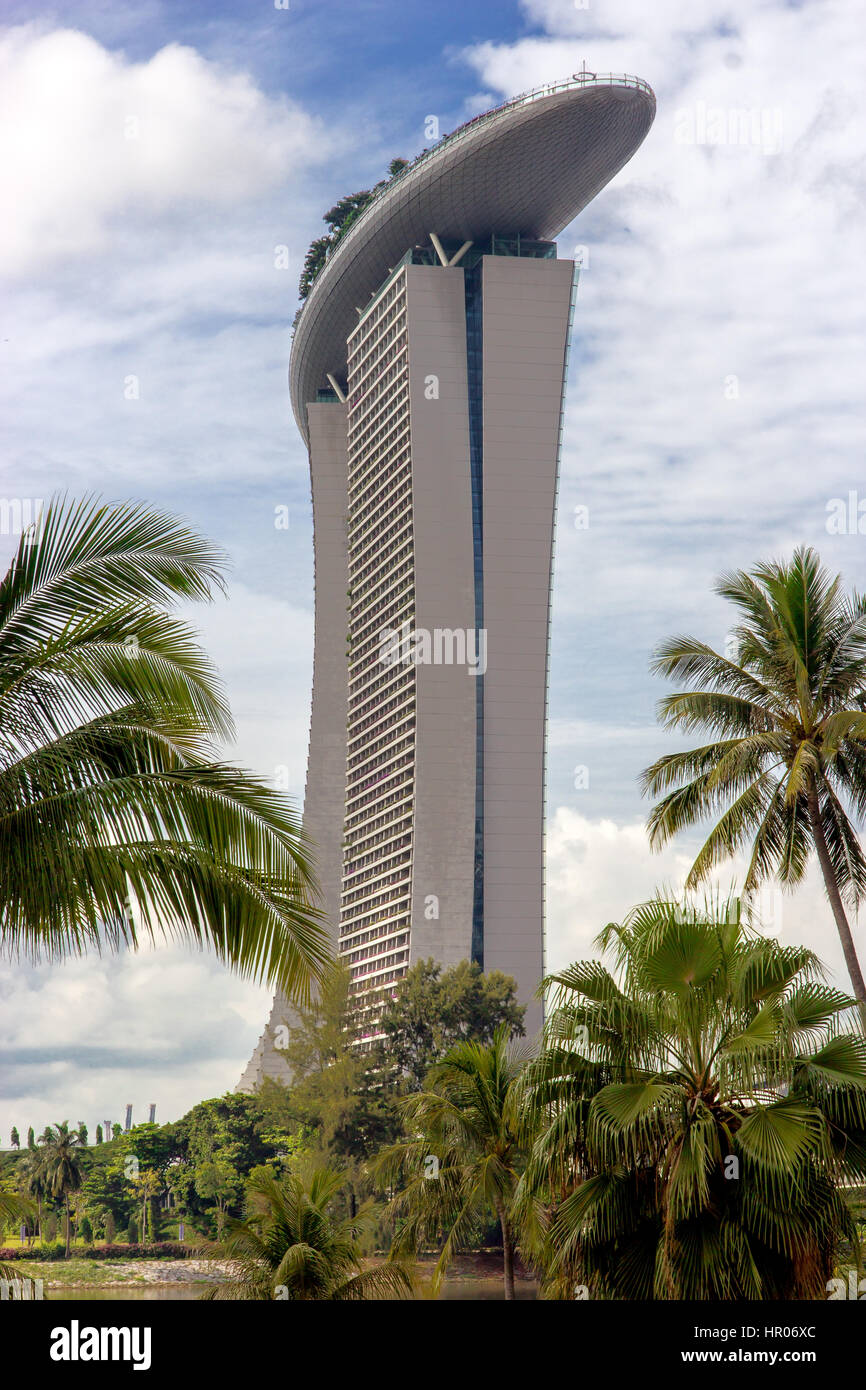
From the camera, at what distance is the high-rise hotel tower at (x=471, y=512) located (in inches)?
4402

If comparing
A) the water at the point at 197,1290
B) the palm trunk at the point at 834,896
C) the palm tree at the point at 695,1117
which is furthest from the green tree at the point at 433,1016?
the palm tree at the point at 695,1117

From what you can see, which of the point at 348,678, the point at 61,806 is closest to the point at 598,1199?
the point at 61,806

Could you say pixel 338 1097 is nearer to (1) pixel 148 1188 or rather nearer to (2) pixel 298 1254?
(1) pixel 148 1188

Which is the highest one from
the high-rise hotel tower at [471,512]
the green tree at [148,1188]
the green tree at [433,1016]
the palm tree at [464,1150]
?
the high-rise hotel tower at [471,512]

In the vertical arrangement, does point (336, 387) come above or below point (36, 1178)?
above

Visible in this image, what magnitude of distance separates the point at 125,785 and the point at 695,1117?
7.94m

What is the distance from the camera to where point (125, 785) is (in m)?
11.9

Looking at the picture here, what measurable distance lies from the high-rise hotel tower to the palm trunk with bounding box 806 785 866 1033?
82858mm

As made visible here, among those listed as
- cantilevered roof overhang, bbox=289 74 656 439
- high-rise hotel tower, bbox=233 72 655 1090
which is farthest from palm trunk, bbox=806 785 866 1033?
cantilevered roof overhang, bbox=289 74 656 439

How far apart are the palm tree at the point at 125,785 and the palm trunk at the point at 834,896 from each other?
14.2m

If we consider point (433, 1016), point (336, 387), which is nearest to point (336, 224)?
point (336, 387)

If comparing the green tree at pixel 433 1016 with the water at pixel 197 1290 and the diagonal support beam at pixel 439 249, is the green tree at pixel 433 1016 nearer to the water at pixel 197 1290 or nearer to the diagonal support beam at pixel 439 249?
the water at pixel 197 1290

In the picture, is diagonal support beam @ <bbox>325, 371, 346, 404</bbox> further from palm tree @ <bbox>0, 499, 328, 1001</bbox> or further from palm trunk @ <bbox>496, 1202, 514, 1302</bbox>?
palm tree @ <bbox>0, 499, 328, 1001</bbox>
